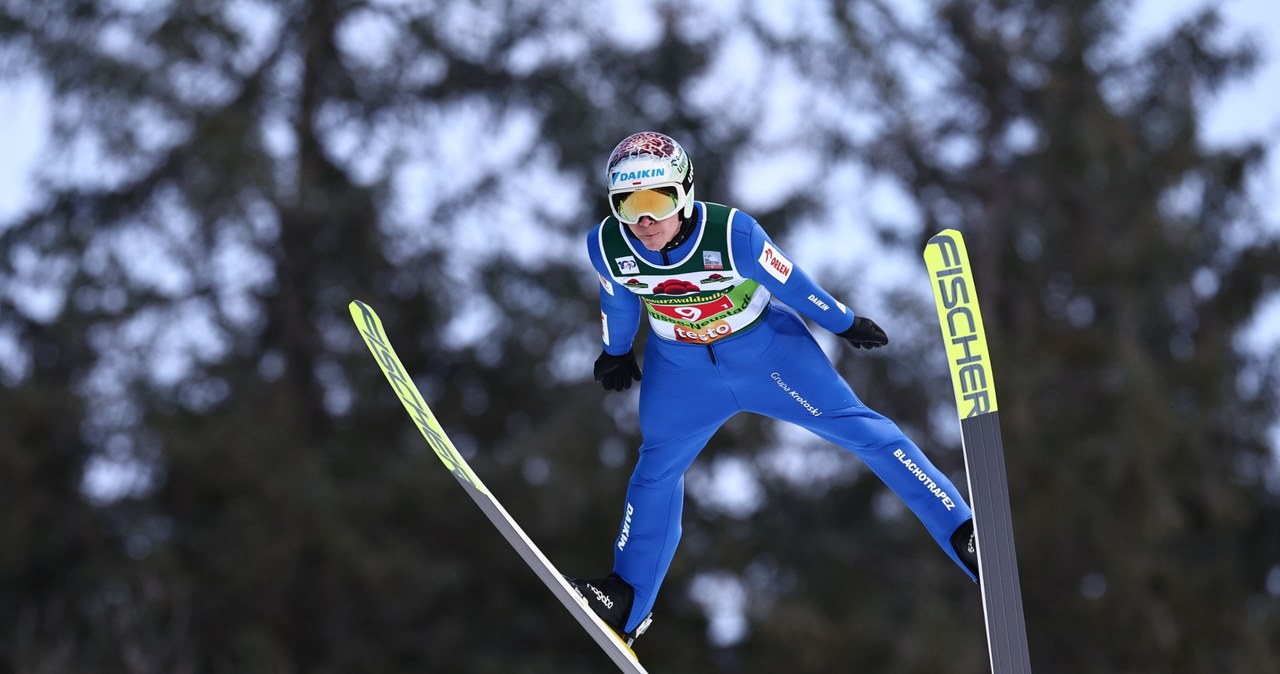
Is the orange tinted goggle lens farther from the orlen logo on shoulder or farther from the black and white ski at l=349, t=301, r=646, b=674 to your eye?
the black and white ski at l=349, t=301, r=646, b=674

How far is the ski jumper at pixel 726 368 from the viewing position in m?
4.24

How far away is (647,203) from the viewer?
4035mm

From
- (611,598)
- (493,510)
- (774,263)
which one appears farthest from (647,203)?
(611,598)

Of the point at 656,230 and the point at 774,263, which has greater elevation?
the point at 774,263

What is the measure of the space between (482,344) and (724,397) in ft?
39.0

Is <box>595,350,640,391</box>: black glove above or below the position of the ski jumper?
below

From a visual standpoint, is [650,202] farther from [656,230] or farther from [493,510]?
[493,510]

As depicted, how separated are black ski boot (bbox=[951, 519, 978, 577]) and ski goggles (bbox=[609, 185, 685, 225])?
4.03ft

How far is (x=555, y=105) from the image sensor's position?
1541 cm

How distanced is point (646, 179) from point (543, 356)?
11729 mm

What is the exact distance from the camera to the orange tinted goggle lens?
4031 mm

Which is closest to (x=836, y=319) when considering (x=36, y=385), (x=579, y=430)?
(x=579, y=430)

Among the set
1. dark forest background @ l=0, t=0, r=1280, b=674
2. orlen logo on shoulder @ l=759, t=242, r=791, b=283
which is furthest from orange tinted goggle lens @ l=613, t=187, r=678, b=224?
dark forest background @ l=0, t=0, r=1280, b=674

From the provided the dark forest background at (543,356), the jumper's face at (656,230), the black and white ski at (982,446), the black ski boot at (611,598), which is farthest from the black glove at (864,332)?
the dark forest background at (543,356)
